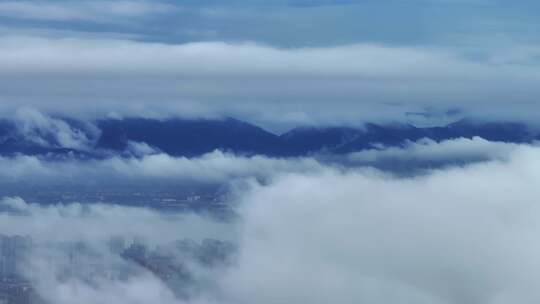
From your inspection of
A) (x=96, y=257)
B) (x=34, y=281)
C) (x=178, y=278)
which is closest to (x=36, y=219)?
(x=96, y=257)

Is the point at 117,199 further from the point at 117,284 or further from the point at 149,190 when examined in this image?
the point at 117,284

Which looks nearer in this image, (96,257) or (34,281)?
(34,281)

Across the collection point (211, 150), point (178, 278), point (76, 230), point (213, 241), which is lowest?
point (178, 278)

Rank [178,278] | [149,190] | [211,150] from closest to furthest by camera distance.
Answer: [178,278]
[149,190]
[211,150]

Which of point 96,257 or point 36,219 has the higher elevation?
point 36,219

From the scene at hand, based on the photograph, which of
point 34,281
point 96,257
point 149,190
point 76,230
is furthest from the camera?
point 149,190

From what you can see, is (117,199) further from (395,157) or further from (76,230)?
(395,157)

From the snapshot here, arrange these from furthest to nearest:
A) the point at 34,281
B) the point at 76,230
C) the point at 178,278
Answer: the point at 76,230 < the point at 34,281 < the point at 178,278

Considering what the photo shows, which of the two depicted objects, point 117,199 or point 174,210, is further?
point 117,199

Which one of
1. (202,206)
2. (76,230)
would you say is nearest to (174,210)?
(202,206)
